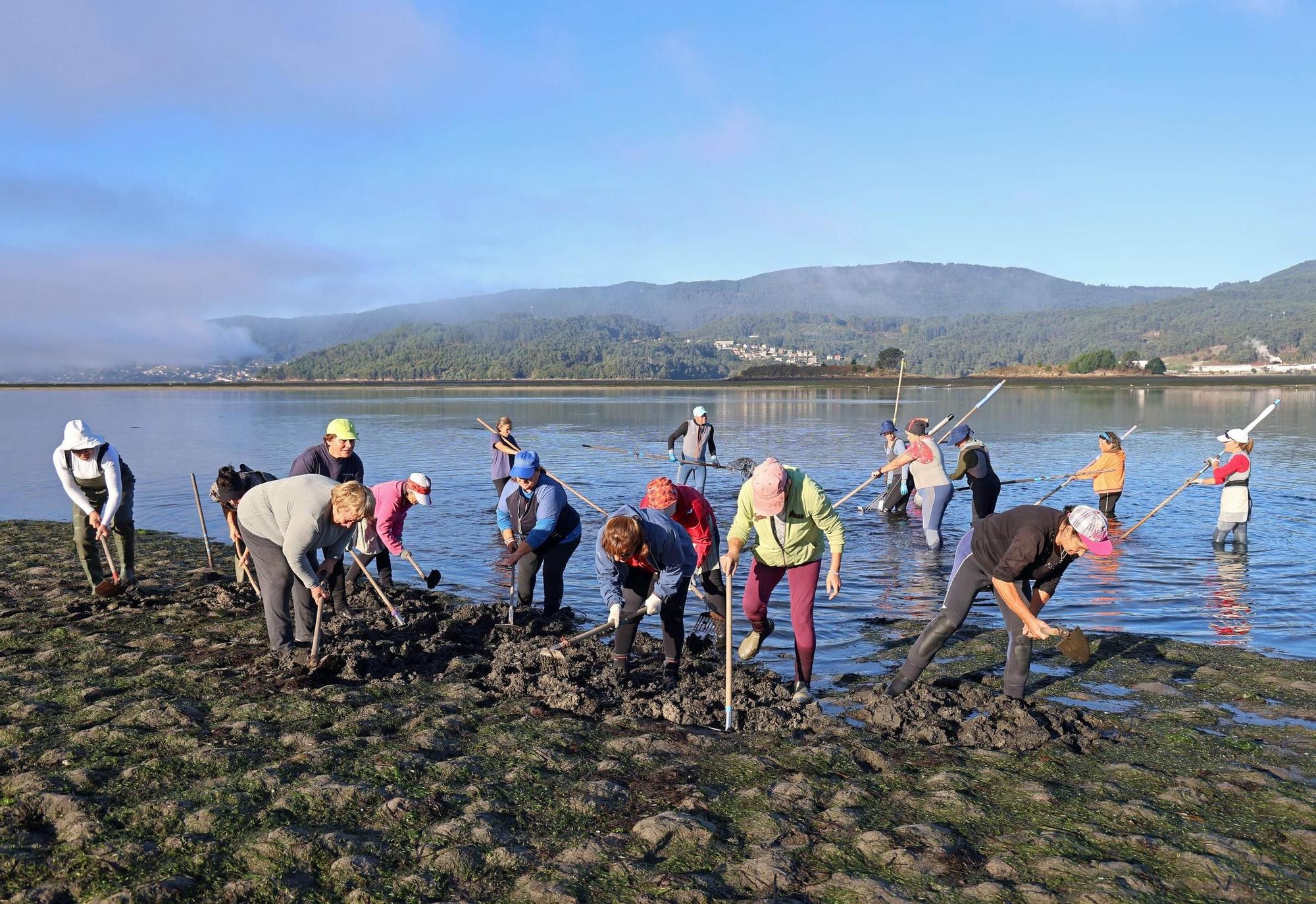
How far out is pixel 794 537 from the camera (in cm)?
647

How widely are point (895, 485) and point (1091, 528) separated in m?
10.2

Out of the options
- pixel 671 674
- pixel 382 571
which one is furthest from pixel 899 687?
Result: pixel 382 571

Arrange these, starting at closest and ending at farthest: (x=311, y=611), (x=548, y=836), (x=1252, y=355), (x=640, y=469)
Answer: (x=548, y=836) < (x=311, y=611) < (x=640, y=469) < (x=1252, y=355)

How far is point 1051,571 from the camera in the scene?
589 cm

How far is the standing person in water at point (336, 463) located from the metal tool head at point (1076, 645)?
615 centimetres

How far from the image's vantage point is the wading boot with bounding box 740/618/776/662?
729 cm

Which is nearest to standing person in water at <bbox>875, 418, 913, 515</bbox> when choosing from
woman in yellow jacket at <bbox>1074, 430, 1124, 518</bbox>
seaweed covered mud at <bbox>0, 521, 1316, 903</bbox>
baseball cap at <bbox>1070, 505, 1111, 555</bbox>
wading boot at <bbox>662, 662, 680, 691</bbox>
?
woman in yellow jacket at <bbox>1074, 430, 1124, 518</bbox>

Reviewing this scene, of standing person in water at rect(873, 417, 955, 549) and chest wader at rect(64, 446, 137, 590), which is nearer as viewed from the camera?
chest wader at rect(64, 446, 137, 590)

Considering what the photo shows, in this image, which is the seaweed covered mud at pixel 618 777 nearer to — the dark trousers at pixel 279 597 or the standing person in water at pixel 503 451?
the dark trousers at pixel 279 597

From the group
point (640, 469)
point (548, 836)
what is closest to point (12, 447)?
point (640, 469)

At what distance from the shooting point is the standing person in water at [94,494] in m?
8.41

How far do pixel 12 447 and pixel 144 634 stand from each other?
28907 millimetres

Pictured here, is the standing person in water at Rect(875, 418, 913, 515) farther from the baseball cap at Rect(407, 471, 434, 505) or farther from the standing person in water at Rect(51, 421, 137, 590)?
the standing person in water at Rect(51, 421, 137, 590)

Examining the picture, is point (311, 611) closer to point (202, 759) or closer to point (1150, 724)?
point (202, 759)
